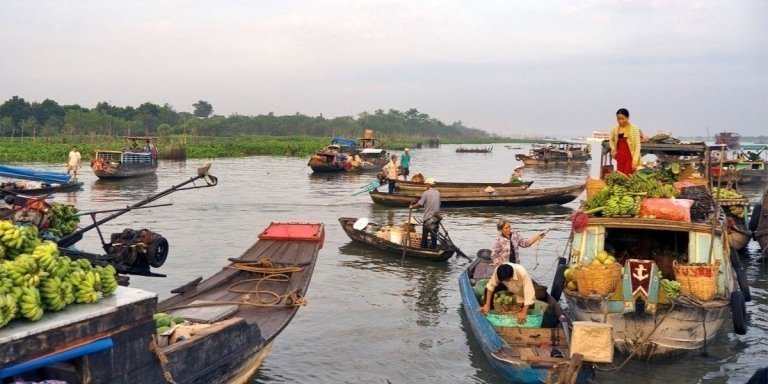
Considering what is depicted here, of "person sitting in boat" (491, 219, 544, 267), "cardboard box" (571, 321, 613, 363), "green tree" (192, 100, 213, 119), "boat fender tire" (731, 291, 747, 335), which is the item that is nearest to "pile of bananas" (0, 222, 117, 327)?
"cardboard box" (571, 321, 613, 363)

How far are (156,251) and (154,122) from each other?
83.4 metres

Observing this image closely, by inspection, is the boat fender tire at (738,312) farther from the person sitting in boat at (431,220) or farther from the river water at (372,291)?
the person sitting in boat at (431,220)

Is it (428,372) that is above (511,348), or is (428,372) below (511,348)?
below

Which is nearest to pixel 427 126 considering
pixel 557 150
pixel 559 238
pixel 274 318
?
pixel 557 150

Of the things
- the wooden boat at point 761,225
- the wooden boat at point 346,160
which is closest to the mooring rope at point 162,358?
the wooden boat at point 761,225

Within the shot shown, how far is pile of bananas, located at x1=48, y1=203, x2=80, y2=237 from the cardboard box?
5675 mm

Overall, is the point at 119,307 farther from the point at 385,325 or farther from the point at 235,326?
the point at 385,325

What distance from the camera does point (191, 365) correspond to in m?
5.48

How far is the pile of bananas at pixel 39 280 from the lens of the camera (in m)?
4.13

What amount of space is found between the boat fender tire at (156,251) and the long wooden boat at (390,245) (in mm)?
6498

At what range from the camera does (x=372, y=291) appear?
11.6m

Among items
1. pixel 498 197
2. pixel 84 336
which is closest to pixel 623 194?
pixel 84 336

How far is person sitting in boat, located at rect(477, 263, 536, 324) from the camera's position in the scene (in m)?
8.01

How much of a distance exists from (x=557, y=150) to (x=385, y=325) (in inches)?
1718
